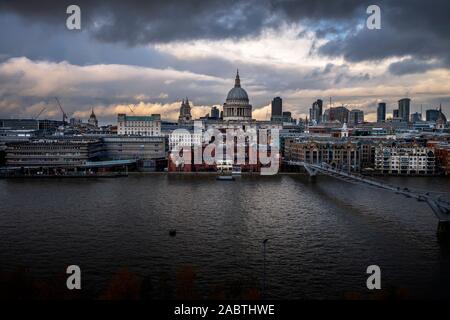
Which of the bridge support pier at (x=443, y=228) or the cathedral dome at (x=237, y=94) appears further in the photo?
the cathedral dome at (x=237, y=94)

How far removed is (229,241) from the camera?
9109 millimetres

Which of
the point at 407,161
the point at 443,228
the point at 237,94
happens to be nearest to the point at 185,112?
the point at 237,94

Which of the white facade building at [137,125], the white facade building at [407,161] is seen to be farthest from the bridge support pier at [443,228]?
the white facade building at [137,125]

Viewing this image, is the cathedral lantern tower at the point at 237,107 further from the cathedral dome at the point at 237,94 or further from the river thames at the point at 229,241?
the river thames at the point at 229,241

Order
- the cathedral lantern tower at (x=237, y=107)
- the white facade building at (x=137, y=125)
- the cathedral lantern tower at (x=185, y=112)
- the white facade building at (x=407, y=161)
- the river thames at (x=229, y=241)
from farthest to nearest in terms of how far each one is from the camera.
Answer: the cathedral lantern tower at (x=185, y=112) → the cathedral lantern tower at (x=237, y=107) → the white facade building at (x=137, y=125) → the white facade building at (x=407, y=161) → the river thames at (x=229, y=241)

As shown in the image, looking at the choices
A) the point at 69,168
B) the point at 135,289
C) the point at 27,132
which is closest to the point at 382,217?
the point at 135,289

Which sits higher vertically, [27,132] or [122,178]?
[27,132]

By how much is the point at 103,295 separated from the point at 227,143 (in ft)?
63.5

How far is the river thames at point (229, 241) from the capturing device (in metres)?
6.82

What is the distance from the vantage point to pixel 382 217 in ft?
37.8

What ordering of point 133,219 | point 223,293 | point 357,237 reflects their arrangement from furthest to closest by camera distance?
point 133,219 → point 357,237 → point 223,293

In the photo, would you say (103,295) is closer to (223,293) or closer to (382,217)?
(223,293)

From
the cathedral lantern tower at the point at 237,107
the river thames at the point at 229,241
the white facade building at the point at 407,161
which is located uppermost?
the cathedral lantern tower at the point at 237,107
